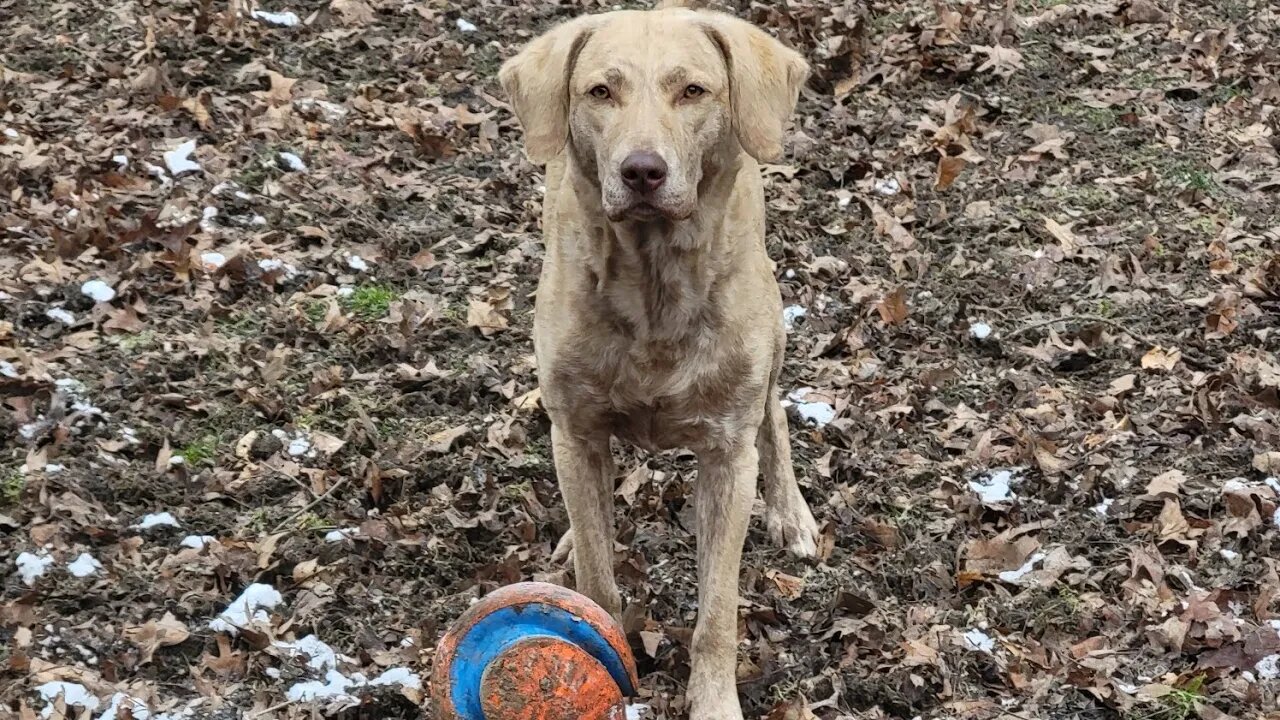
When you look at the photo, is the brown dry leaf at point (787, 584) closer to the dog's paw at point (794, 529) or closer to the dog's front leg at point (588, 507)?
the dog's paw at point (794, 529)

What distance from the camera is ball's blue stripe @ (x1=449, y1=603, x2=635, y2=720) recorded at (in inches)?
141

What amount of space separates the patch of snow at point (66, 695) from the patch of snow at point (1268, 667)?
3.35 metres

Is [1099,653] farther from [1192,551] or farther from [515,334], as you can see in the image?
[515,334]

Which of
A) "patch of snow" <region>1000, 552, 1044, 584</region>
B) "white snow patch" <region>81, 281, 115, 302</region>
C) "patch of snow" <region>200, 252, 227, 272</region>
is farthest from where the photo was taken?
"patch of snow" <region>200, 252, 227, 272</region>

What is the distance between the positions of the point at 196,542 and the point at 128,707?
37.6 inches

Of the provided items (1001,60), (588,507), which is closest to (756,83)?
(588,507)

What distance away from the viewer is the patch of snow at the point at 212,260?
6737mm

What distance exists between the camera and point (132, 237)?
6.87 meters

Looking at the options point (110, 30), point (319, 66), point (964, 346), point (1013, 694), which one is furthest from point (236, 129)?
point (1013, 694)

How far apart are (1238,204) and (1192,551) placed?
128 inches

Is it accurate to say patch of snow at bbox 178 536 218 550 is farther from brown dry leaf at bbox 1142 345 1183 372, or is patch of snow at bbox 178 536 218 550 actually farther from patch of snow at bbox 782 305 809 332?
brown dry leaf at bbox 1142 345 1183 372

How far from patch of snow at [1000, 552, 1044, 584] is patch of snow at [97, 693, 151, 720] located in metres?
2.71

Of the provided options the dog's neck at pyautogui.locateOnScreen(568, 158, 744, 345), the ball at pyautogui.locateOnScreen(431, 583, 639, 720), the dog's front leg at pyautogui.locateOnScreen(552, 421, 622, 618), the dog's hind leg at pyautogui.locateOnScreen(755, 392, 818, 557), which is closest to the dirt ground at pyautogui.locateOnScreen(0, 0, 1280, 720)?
the dog's hind leg at pyautogui.locateOnScreen(755, 392, 818, 557)

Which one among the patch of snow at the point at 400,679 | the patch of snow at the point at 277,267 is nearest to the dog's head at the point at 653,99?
the patch of snow at the point at 400,679
